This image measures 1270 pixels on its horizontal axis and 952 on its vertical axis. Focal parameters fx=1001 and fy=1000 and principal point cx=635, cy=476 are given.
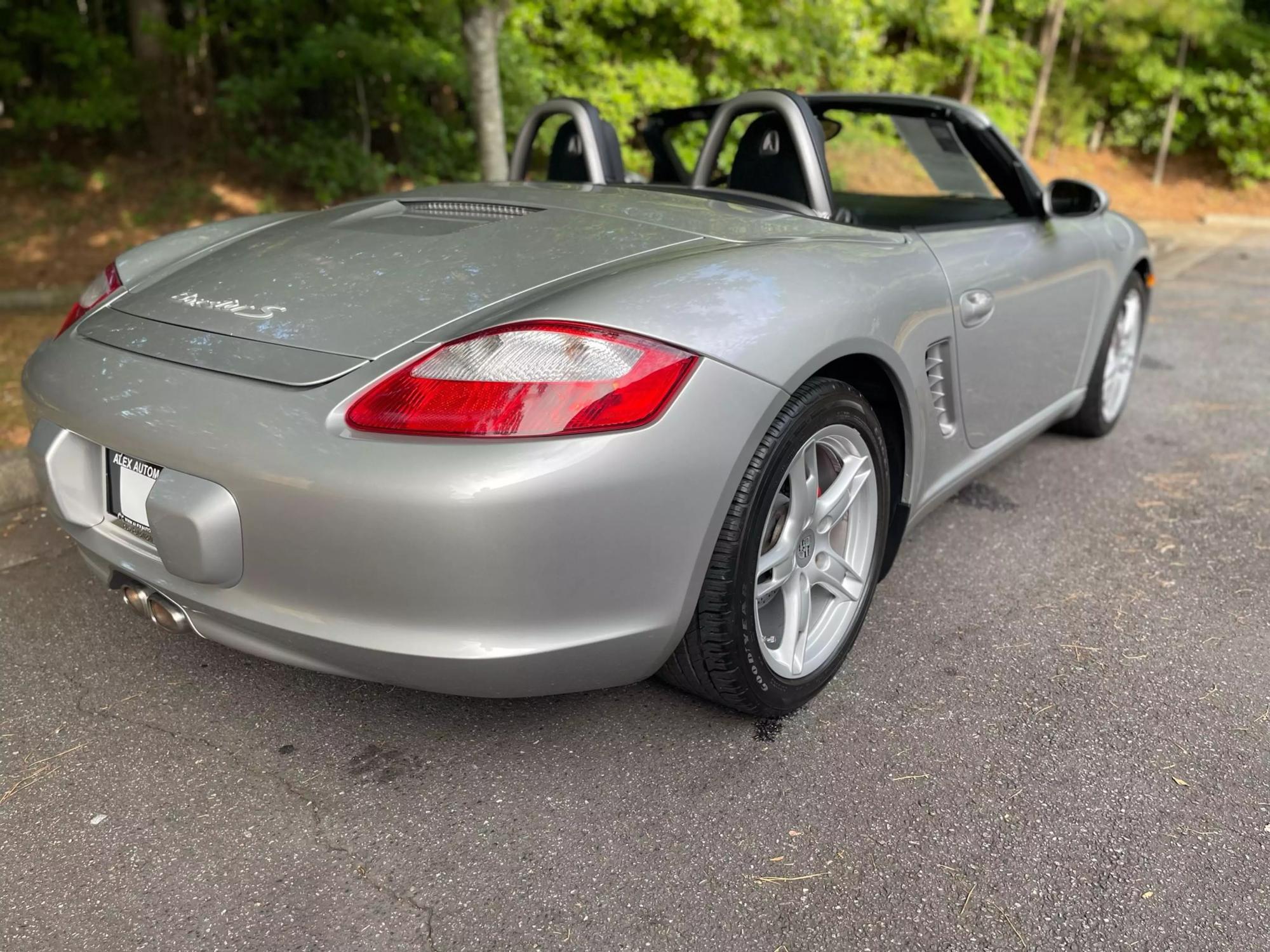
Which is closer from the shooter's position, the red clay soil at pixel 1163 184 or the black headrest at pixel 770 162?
the black headrest at pixel 770 162

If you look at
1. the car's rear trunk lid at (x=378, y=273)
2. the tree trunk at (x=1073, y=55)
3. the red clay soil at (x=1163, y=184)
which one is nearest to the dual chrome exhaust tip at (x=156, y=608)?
the car's rear trunk lid at (x=378, y=273)

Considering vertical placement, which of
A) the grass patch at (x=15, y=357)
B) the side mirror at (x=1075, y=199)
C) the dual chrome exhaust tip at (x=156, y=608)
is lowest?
the grass patch at (x=15, y=357)

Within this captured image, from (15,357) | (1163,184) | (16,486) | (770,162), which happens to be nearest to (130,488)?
(16,486)

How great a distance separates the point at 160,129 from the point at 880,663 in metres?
9.31

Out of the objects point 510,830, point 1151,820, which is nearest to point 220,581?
point 510,830

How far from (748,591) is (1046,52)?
51.0 ft

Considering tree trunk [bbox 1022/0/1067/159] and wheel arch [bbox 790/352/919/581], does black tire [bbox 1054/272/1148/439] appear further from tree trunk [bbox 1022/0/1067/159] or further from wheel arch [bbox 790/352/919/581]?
tree trunk [bbox 1022/0/1067/159]

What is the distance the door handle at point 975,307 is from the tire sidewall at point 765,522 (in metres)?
0.47

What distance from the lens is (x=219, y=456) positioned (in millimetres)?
1735

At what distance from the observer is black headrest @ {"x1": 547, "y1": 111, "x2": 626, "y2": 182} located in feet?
10.3

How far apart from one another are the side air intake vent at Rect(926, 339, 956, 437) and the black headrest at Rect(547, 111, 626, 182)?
3.99ft

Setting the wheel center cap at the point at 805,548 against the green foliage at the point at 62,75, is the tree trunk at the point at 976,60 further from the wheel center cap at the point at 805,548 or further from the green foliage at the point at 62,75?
the wheel center cap at the point at 805,548

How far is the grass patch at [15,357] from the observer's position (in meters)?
3.68

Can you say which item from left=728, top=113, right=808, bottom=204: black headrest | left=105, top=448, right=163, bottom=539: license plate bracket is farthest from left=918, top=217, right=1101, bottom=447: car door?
left=105, top=448, right=163, bottom=539: license plate bracket
